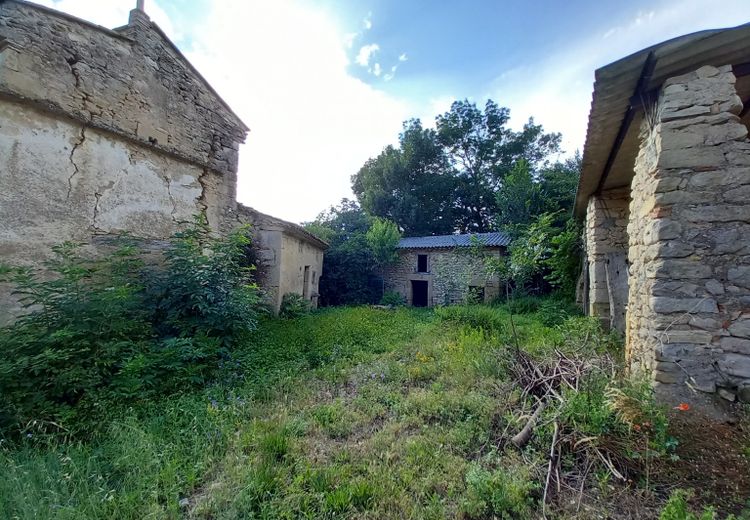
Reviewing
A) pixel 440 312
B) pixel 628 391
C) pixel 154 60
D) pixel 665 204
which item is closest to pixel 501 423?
pixel 628 391

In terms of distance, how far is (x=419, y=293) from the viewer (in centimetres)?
1548

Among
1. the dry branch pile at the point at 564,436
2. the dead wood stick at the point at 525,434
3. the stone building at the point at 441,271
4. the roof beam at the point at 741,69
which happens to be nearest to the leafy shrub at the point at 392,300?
the stone building at the point at 441,271

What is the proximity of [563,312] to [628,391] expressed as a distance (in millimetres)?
5705

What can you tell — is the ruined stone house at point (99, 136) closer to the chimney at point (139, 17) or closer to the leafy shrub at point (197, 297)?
the chimney at point (139, 17)

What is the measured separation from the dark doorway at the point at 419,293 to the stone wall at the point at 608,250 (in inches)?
390

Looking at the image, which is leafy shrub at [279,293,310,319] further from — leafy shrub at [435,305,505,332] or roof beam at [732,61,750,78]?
roof beam at [732,61,750,78]

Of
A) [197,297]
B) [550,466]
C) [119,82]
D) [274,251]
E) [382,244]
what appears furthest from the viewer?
[382,244]

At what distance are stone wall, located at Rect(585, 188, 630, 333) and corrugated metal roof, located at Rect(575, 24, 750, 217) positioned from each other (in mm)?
1891

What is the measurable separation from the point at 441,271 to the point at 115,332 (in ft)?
39.8

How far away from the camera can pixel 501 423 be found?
9.55 feet

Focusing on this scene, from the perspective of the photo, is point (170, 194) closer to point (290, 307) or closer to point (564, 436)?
point (290, 307)

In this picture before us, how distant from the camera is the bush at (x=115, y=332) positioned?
3070 millimetres

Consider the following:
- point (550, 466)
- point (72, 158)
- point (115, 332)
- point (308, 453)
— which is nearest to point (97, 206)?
point (72, 158)

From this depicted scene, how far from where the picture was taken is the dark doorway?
15281 mm
